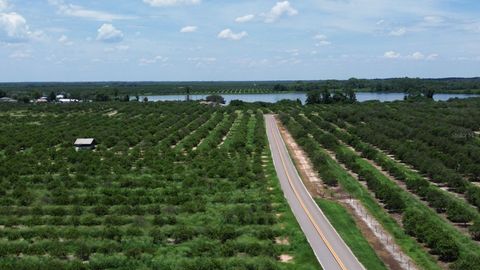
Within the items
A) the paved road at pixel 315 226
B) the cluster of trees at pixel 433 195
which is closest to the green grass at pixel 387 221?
the paved road at pixel 315 226

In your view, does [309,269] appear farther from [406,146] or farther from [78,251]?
[406,146]

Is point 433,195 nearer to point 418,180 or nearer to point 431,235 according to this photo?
point 418,180

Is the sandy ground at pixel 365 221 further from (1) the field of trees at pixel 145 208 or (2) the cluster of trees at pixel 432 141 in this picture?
(2) the cluster of trees at pixel 432 141

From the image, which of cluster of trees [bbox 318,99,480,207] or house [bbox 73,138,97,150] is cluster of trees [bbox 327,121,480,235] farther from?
house [bbox 73,138,97,150]

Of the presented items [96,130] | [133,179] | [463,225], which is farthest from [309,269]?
[96,130]

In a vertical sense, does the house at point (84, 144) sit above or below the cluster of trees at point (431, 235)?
above

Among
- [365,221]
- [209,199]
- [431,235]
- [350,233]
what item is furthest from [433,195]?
[209,199]

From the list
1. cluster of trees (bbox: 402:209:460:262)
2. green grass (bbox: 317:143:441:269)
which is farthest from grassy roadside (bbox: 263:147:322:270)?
cluster of trees (bbox: 402:209:460:262)
